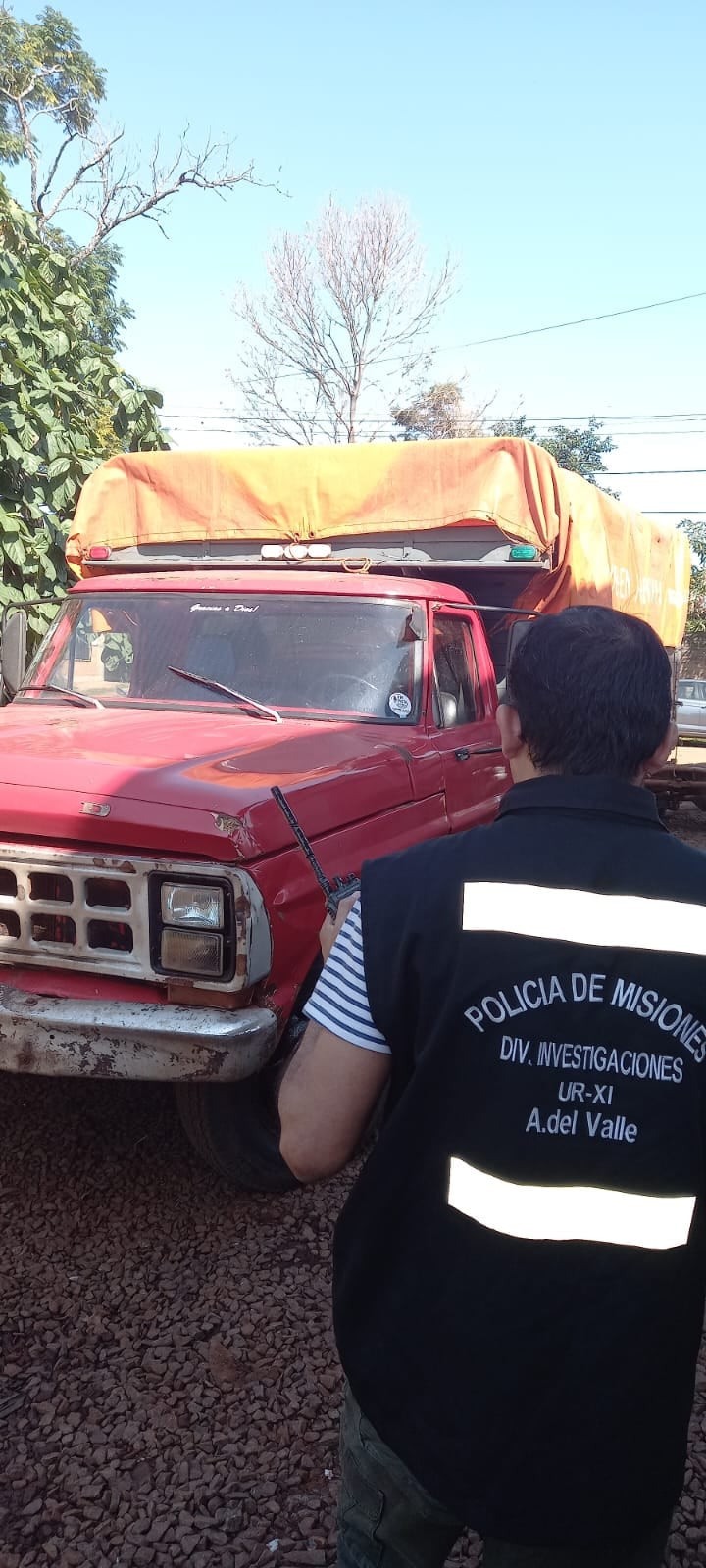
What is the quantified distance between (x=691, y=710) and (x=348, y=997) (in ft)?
48.0

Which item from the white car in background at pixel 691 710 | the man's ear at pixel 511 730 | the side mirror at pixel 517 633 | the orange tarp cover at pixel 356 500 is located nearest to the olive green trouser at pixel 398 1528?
the man's ear at pixel 511 730

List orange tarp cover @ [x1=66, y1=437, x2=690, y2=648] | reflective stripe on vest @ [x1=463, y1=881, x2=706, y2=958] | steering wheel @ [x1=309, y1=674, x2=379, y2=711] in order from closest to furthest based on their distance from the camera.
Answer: reflective stripe on vest @ [x1=463, y1=881, x2=706, y2=958] → steering wheel @ [x1=309, y1=674, x2=379, y2=711] → orange tarp cover @ [x1=66, y1=437, x2=690, y2=648]

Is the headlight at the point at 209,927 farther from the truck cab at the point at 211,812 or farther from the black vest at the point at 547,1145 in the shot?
the black vest at the point at 547,1145

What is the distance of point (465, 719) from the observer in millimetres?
4832

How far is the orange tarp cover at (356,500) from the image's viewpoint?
18.2ft

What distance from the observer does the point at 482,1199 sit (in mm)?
1311

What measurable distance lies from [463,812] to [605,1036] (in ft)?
11.1

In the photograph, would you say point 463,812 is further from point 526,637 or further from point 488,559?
point 526,637

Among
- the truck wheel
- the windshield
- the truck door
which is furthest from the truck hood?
the truck wheel

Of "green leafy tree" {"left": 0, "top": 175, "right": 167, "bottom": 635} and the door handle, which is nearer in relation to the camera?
the door handle

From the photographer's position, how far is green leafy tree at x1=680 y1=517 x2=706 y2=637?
1251 inches

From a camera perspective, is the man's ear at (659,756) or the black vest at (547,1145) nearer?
the black vest at (547,1145)

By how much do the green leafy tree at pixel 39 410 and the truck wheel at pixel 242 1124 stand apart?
4.33 metres

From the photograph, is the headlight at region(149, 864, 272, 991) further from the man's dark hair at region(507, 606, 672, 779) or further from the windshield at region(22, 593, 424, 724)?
the man's dark hair at region(507, 606, 672, 779)
